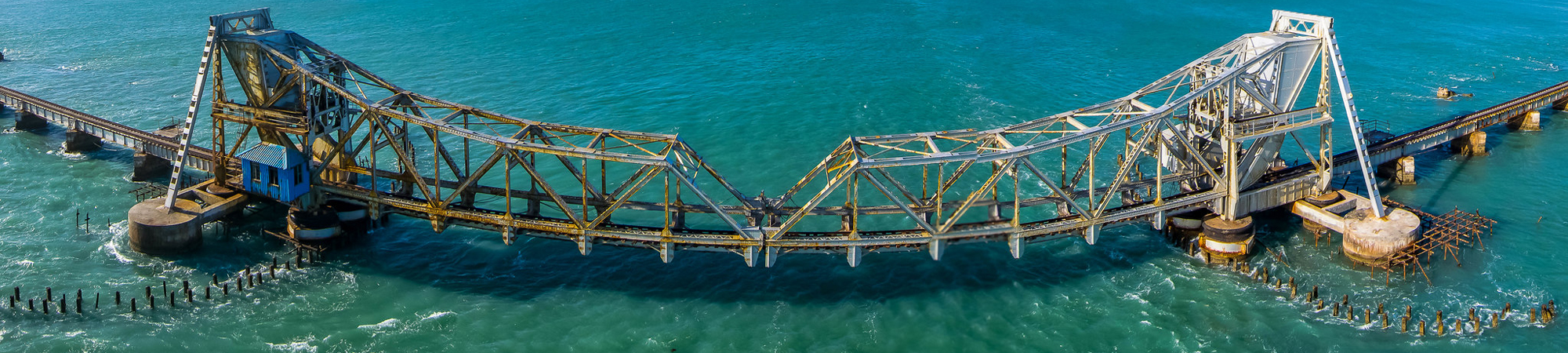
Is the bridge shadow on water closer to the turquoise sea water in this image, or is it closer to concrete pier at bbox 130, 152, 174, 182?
the turquoise sea water

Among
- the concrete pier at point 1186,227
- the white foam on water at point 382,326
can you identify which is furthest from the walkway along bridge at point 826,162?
the white foam on water at point 382,326

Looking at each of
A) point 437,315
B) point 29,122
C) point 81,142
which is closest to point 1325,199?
point 437,315

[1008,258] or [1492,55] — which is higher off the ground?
[1492,55]

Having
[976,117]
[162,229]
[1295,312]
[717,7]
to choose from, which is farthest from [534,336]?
[717,7]

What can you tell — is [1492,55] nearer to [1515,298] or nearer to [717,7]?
[1515,298]

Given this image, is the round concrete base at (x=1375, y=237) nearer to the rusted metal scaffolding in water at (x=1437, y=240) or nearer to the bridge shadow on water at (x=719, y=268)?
the rusted metal scaffolding in water at (x=1437, y=240)

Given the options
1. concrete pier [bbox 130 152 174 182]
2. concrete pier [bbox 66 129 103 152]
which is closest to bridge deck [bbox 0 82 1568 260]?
concrete pier [bbox 130 152 174 182]

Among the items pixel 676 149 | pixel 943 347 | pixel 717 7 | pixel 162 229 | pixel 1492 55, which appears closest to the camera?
pixel 943 347
